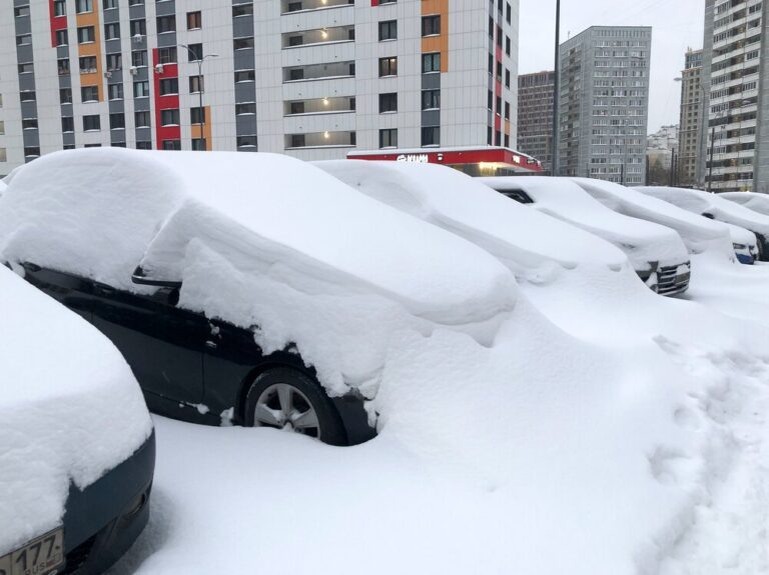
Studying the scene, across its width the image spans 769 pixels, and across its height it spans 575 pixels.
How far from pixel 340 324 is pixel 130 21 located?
48.6 metres

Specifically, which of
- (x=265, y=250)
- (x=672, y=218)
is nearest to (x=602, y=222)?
(x=672, y=218)

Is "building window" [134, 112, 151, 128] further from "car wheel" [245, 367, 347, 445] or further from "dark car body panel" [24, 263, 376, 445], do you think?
"car wheel" [245, 367, 347, 445]

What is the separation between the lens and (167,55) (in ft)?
141

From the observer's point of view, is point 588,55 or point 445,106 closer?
point 445,106

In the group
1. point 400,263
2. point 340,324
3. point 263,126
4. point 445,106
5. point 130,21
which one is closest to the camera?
point 340,324

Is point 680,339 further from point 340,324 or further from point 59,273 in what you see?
point 59,273

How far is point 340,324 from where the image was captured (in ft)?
9.59

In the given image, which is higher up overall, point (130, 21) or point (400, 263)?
point (130, 21)

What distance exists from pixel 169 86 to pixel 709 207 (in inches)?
1541

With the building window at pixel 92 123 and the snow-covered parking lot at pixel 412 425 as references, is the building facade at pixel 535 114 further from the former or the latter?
the snow-covered parking lot at pixel 412 425

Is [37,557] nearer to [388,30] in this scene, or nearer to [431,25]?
[431,25]

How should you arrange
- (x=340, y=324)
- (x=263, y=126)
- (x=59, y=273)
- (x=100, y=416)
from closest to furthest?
(x=100, y=416) < (x=340, y=324) < (x=59, y=273) < (x=263, y=126)

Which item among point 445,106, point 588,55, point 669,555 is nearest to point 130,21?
point 445,106

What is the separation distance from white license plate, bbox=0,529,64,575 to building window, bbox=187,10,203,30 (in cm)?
4557
